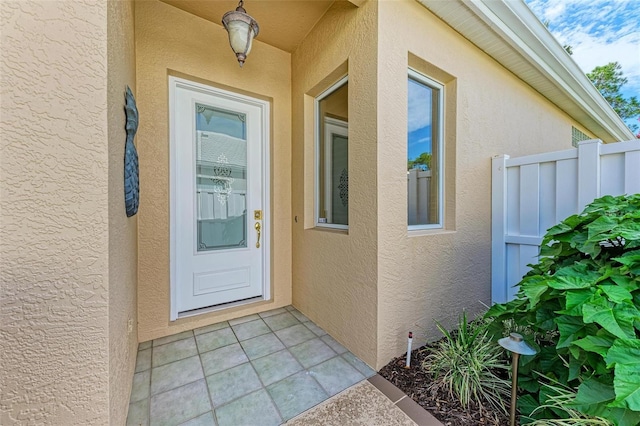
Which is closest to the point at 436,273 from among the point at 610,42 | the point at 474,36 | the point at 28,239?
the point at 474,36

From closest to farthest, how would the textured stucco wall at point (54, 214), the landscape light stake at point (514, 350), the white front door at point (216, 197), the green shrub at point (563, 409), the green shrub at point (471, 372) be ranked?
the textured stucco wall at point (54, 214), the green shrub at point (563, 409), the landscape light stake at point (514, 350), the green shrub at point (471, 372), the white front door at point (216, 197)

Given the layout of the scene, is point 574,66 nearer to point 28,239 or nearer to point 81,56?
point 81,56

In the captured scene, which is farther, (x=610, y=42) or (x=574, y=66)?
(x=610, y=42)

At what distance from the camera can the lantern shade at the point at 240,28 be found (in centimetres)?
186

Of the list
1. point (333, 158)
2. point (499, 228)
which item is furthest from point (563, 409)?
point (333, 158)

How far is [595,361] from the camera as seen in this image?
42.0 inches

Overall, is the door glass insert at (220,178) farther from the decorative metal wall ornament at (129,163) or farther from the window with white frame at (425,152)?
the window with white frame at (425,152)

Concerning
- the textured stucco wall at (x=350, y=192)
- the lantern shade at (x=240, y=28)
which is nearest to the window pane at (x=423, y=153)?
the textured stucco wall at (x=350, y=192)

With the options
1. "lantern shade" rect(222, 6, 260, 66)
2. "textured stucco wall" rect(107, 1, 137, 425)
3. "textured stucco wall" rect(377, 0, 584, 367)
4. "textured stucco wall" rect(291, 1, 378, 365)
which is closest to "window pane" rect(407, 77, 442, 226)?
"textured stucco wall" rect(377, 0, 584, 367)

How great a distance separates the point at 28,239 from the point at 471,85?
3.49 metres

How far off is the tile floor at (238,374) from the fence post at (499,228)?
1882 millimetres

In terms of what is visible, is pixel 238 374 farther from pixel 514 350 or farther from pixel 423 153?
pixel 423 153

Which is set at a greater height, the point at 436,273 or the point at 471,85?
the point at 471,85

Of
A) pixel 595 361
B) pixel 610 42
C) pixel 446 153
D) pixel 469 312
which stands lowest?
pixel 469 312
